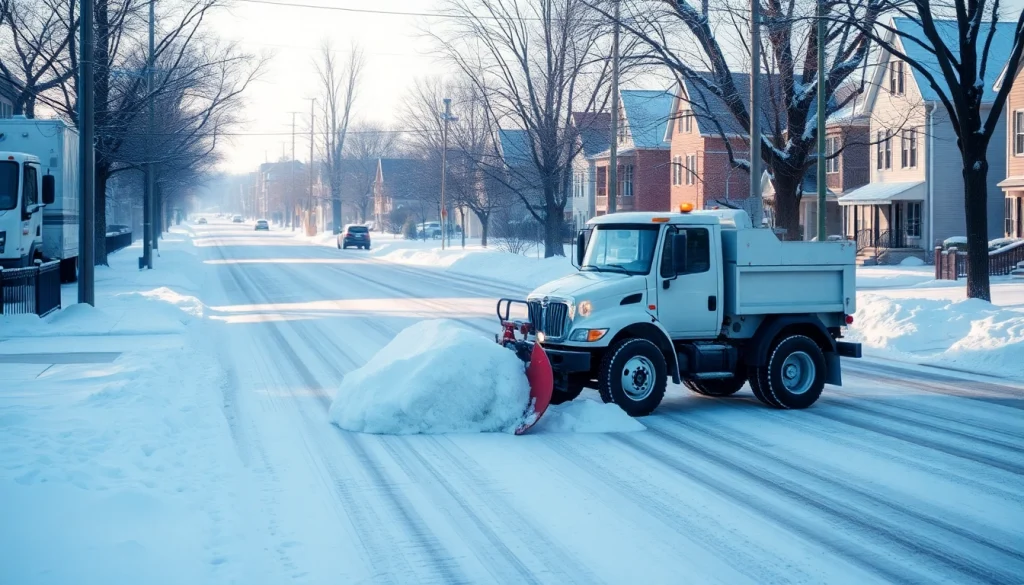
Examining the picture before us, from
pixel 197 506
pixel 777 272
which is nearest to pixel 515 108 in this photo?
pixel 777 272

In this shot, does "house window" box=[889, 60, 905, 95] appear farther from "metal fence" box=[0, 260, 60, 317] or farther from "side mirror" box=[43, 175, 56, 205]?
"metal fence" box=[0, 260, 60, 317]

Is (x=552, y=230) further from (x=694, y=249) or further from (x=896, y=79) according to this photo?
(x=694, y=249)

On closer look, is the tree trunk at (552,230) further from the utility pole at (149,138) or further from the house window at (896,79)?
the house window at (896,79)

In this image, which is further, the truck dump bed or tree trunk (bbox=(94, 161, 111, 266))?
tree trunk (bbox=(94, 161, 111, 266))

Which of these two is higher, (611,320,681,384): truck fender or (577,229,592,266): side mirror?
(577,229,592,266): side mirror

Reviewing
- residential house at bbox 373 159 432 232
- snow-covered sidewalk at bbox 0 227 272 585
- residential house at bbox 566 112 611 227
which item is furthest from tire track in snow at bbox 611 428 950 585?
residential house at bbox 373 159 432 232

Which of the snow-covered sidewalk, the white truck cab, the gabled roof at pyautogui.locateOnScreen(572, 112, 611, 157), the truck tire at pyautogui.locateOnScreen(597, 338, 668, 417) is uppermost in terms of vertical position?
the gabled roof at pyautogui.locateOnScreen(572, 112, 611, 157)

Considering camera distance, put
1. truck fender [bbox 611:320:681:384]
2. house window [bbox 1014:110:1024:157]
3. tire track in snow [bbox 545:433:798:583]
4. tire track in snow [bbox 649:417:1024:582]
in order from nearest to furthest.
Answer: tire track in snow [bbox 545:433:798:583] < tire track in snow [bbox 649:417:1024:582] < truck fender [bbox 611:320:681:384] < house window [bbox 1014:110:1024:157]

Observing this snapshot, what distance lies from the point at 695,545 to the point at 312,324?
15.4 m

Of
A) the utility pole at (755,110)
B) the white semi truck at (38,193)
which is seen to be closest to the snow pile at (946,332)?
the utility pole at (755,110)

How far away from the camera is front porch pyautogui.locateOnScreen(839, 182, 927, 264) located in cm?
4583

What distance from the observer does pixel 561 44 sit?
41.1 metres

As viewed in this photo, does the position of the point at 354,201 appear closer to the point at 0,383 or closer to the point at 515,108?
the point at 515,108

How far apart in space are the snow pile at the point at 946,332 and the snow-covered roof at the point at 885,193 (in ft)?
83.0
